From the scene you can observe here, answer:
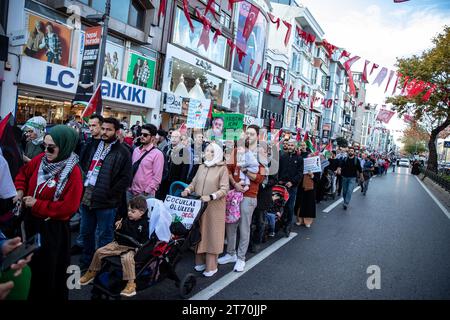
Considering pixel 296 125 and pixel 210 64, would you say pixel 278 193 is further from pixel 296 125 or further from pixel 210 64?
pixel 296 125

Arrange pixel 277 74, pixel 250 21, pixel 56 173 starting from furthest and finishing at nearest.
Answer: pixel 277 74 → pixel 250 21 → pixel 56 173

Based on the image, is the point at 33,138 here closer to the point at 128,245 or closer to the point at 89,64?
the point at 128,245

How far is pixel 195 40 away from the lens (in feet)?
70.2

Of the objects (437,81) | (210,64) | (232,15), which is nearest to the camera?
(210,64)

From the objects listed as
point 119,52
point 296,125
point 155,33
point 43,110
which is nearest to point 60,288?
point 43,110

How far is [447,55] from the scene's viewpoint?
25.9 metres

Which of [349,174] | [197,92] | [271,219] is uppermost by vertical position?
[197,92]

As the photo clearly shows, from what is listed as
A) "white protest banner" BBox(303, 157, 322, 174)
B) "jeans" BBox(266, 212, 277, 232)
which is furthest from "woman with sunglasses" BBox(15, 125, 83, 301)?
"white protest banner" BBox(303, 157, 322, 174)

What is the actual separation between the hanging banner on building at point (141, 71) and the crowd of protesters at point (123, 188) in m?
10.3

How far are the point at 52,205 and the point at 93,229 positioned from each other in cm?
170

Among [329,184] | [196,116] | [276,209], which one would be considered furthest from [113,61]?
[276,209]

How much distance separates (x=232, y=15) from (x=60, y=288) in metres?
25.4

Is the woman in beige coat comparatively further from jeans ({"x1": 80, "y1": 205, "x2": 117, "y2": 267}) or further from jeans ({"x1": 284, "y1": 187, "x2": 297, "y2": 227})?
jeans ({"x1": 284, "y1": 187, "x2": 297, "y2": 227})

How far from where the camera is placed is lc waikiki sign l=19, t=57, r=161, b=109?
39.7 ft
